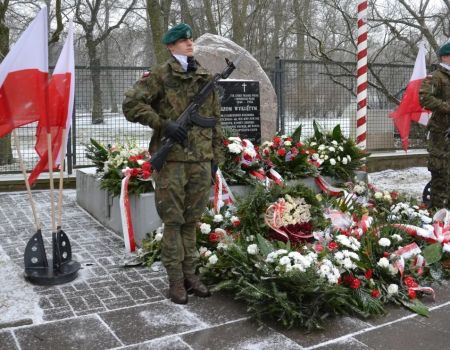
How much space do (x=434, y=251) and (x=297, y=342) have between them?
1887 millimetres

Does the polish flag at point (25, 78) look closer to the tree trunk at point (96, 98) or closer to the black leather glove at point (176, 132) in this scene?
the black leather glove at point (176, 132)

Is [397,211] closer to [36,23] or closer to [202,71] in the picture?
[202,71]

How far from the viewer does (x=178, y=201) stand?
14.1ft

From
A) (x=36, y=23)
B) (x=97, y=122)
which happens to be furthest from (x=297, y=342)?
(x=97, y=122)

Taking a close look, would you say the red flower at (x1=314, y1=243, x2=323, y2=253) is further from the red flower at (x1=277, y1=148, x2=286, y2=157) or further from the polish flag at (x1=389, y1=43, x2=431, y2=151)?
the polish flag at (x1=389, y1=43, x2=431, y2=151)

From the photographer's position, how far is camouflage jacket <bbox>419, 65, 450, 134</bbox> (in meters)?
6.41

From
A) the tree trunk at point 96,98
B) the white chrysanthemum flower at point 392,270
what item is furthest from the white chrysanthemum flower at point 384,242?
the tree trunk at point 96,98

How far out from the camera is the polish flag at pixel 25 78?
4445mm

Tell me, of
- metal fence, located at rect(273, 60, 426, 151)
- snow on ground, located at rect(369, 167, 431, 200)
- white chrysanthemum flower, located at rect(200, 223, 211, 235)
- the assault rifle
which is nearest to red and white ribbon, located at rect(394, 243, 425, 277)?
white chrysanthemum flower, located at rect(200, 223, 211, 235)

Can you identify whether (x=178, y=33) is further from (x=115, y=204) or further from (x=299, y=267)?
(x=115, y=204)

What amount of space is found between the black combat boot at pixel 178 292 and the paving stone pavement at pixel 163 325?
56 mm

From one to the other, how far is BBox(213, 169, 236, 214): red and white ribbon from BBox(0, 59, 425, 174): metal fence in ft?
11.8

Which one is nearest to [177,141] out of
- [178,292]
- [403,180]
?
[178,292]

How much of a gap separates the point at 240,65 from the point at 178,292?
5168 millimetres
